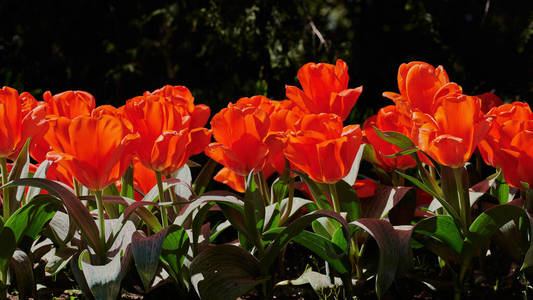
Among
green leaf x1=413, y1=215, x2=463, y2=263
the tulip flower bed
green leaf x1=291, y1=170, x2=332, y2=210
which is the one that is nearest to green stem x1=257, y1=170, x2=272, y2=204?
the tulip flower bed

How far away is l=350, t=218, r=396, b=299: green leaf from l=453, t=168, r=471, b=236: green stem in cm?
19

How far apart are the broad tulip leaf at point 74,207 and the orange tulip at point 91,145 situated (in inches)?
1.7

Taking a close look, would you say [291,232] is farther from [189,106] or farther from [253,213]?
[189,106]

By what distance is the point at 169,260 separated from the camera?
4.30 feet

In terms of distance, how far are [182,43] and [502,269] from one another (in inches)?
130

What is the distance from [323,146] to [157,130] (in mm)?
336

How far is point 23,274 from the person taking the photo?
131 centimetres

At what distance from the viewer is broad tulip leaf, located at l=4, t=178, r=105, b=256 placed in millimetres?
1188

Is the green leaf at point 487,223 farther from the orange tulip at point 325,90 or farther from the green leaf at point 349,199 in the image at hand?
the orange tulip at point 325,90

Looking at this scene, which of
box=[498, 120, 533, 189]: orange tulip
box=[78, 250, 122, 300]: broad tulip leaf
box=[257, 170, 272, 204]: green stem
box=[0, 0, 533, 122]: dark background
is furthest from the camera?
box=[0, 0, 533, 122]: dark background

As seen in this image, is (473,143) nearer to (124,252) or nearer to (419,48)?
(124,252)

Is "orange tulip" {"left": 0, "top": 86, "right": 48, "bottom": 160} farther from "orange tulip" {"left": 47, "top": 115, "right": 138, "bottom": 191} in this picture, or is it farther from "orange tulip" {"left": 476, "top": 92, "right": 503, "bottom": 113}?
"orange tulip" {"left": 476, "top": 92, "right": 503, "bottom": 113}

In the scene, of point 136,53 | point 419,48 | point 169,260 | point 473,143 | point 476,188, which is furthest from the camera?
point 136,53

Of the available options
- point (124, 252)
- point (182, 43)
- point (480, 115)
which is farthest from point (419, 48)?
point (124, 252)
